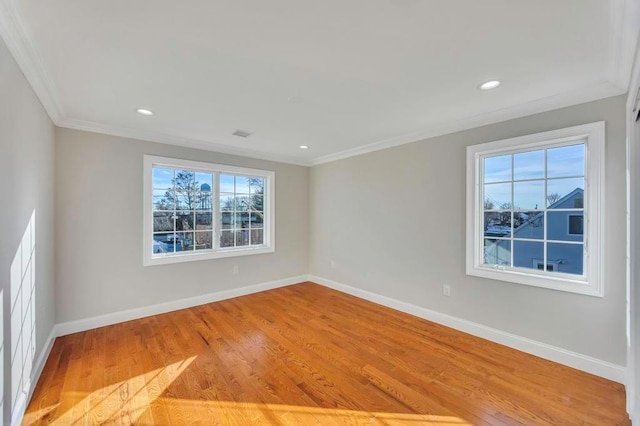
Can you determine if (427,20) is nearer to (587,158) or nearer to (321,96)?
(321,96)

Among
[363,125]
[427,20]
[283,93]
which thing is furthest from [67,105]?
[427,20]

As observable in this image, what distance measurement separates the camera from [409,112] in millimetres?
2852

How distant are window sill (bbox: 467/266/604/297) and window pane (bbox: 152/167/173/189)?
13.3ft

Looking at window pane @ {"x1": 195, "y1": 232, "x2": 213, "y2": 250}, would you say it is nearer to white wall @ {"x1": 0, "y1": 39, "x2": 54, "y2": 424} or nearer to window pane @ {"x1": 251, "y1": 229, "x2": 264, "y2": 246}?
window pane @ {"x1": 251, "y1": 229, "x2": 264, "y2": 246}

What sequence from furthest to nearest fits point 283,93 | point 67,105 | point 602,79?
1. point 67,105
2. point 283,93
3. point 602,79

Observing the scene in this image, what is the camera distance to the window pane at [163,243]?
3734 millimetres

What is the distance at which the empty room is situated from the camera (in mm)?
1614

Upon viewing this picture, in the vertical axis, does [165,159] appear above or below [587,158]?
above

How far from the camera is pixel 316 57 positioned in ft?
6.06

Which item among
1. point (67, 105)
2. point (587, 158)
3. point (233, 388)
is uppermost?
point (67, 105)

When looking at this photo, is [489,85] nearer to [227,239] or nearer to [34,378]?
[227,239]

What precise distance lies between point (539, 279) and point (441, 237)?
3.36 feet

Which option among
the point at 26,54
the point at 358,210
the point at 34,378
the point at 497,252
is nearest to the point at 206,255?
the point at 34,378

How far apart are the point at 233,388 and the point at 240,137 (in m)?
2.93
